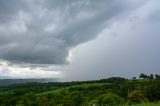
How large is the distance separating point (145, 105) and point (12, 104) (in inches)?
3893

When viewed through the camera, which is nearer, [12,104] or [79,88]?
[12,104]

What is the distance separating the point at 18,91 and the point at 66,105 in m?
59.2

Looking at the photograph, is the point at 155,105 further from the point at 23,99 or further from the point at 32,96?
the point at 32,96

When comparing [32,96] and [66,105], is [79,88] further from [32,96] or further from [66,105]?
[66,105]

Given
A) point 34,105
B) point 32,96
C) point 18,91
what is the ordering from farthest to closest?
1. point 18,91
2. point 32,96
3. point 34,105

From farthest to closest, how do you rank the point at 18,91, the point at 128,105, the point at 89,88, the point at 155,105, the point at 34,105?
the point at 89,88 → the point at 18,91 → the point at 34,105 → the point at 128,105 → the point at 155,105

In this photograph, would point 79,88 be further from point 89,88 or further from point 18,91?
point 18,91

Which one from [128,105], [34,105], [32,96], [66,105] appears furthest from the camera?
[32,96]

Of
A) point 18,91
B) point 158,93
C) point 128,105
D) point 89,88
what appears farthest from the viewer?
point 89,88

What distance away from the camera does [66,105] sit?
92375 millimetres

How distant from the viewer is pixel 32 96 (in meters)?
128

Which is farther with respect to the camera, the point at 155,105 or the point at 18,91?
the point at 18,91

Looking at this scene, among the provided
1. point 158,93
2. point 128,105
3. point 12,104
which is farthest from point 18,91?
point 128,105

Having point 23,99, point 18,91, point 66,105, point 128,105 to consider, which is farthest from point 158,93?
point 18,91
